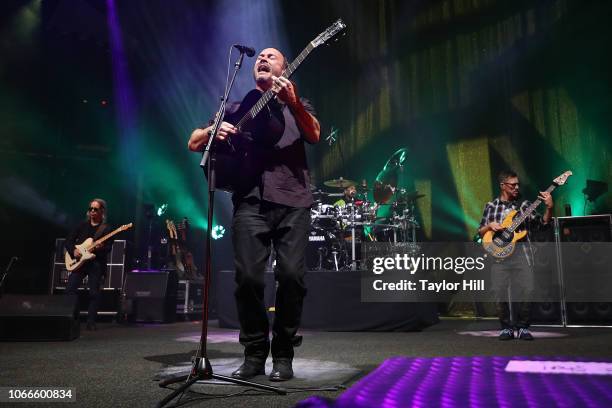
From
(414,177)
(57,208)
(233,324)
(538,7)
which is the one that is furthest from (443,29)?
(57,208)

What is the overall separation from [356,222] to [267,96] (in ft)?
17.2

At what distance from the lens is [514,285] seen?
5.28 metres

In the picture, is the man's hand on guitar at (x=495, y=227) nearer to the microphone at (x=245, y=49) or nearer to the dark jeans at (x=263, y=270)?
the dark jeans at (x=263, y=270)

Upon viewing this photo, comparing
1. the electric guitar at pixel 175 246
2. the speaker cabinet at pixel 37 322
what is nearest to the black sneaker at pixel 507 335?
the speaker cabinet at pixel 37 322

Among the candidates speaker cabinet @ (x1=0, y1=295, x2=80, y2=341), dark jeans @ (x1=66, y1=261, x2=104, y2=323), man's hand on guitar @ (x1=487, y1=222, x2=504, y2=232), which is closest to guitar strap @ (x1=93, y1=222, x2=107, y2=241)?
dark jeans @ (x1=66, y1=261, x2=104, y2=323)

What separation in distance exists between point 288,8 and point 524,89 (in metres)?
5.02

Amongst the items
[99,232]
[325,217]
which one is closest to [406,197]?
[325,217]

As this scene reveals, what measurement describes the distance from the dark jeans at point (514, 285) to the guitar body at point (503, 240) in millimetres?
86

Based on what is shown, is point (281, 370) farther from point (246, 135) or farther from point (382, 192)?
point (382, 192)

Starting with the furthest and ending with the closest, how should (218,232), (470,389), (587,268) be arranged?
(218,232)
(587,268)
(470,389)

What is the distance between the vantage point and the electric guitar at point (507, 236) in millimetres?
5156

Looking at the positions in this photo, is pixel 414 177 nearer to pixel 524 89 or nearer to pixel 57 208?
pixel 524 89

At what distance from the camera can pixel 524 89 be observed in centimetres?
828

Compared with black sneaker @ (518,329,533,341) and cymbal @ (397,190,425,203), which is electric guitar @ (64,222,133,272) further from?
black sneaker @ (518,329,533,341)
